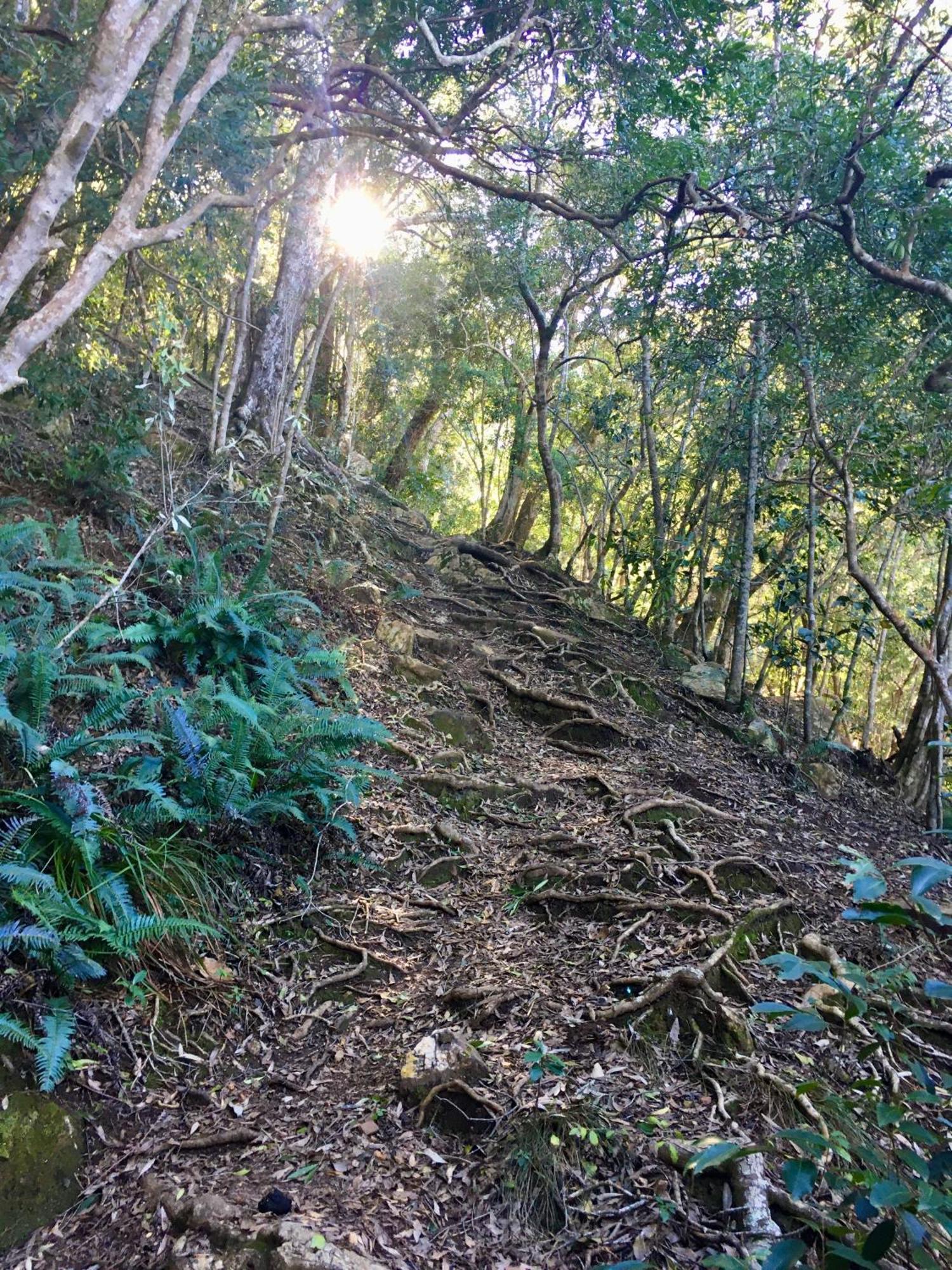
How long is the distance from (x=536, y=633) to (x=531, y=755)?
278 centimetres

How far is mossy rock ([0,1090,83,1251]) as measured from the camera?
266 centimetres

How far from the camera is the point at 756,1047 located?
3.44 metres

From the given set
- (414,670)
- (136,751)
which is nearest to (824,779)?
(414,670)

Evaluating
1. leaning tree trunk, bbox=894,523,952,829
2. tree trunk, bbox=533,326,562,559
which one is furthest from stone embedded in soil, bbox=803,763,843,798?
tree trunk, bbox=533,326,562,559

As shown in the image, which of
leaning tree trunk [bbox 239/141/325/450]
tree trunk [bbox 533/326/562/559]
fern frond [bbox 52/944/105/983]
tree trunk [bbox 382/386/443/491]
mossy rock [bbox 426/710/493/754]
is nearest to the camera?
fern frond [bbox 52/944/105/983]

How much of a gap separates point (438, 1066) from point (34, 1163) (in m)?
1.49

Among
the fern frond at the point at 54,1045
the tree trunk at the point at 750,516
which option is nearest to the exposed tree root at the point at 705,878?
the fern frond at the point at 54,1045

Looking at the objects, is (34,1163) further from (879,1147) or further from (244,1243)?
(879,1147)

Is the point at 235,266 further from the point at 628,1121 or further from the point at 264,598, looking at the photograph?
the point at 628,1121

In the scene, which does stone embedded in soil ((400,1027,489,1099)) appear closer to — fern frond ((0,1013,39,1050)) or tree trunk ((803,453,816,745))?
fern frond ((0,1013,39,1050))

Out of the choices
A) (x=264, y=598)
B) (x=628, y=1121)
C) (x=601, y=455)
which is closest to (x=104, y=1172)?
(x=628, y=1121)

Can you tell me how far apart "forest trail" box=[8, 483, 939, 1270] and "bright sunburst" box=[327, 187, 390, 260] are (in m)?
6.00

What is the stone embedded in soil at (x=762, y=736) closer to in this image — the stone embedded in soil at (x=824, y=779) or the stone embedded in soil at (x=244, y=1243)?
the stone embedded in soil at (x=824, y=779)

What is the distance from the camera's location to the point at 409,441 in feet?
55.9
